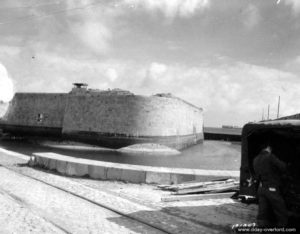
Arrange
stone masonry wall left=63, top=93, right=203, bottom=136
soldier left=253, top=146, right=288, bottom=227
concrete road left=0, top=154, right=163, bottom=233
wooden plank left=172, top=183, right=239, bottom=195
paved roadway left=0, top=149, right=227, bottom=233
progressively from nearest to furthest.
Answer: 1. soldier left=253, top=146, right=288, bottom=227
2. concrete road left=0, top=154, right=163, bottom=233
3. paved roadway left=0, top=149, right=227, bottom=233
4. wooden plank left=172, top=183, right=239, bottom=195
5. stone masonry wall left=63, top=93, right=203, bottom=136

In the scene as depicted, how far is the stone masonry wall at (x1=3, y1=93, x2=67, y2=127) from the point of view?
1951 inches

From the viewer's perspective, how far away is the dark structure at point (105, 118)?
4159 centimetres

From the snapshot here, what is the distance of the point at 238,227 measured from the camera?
5.91 metres

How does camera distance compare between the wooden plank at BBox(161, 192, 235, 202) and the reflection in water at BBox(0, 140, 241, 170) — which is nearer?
the wooden plank at BBox(161, 192, 235, 202)

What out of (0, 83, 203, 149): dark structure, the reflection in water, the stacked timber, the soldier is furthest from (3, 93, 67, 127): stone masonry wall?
the soldier

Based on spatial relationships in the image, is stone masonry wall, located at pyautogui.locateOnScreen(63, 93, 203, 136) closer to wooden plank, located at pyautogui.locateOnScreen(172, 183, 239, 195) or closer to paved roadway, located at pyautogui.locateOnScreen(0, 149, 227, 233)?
paved roadway, located at pyautogui.locateOnScreen(0, 149, 227, 233)

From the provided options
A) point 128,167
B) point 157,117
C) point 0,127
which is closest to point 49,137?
point 0,127

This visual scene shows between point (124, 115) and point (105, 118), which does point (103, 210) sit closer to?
point (124, 115)

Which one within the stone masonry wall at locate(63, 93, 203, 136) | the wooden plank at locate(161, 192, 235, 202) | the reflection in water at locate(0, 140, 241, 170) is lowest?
the reflection in water at locate(0, 140, 241, 170)

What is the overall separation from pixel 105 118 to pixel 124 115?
2923 millimetres

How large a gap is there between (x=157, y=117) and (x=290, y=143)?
117 ft

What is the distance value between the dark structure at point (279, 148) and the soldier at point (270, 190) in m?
0.27

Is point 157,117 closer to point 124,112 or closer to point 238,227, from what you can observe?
point 124,112

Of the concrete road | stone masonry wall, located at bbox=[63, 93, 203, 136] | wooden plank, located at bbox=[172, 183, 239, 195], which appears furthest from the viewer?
stone masonry wall, located at bbox=[63, 93, 203, 136]
